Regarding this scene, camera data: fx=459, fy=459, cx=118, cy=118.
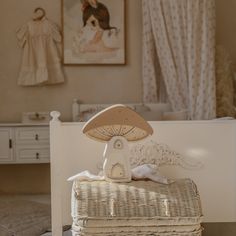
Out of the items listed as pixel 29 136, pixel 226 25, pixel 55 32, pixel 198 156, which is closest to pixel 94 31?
pixel 55 32

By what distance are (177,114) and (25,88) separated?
5.19 ft

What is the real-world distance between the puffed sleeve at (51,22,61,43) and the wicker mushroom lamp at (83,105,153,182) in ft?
7.60

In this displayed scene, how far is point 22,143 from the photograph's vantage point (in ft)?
13.0

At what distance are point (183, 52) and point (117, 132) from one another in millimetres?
1668

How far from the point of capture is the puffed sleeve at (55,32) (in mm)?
4242

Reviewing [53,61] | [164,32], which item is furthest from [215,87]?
[53,61]

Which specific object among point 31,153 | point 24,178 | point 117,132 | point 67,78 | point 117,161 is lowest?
point 24,178

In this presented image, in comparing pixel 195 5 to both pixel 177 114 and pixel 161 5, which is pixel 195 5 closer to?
pixel 161 5

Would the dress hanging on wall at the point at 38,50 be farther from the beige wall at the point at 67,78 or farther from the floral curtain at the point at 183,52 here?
the floral curtain at the point at 183,52

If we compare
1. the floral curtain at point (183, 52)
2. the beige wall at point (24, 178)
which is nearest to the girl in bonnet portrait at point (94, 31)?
the floral curtain at point (183, 52)

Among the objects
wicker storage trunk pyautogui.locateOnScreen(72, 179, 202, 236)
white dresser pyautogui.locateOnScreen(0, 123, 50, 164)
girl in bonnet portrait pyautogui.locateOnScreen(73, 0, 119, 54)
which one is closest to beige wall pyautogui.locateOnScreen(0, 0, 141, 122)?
girl in bonnet portrait pyautogui.locateOnScreen(73, 0, 119, 54)

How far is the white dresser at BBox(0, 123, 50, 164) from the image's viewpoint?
3.95m

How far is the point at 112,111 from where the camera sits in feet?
6.79

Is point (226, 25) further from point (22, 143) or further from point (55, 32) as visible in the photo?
point (22, 143)
